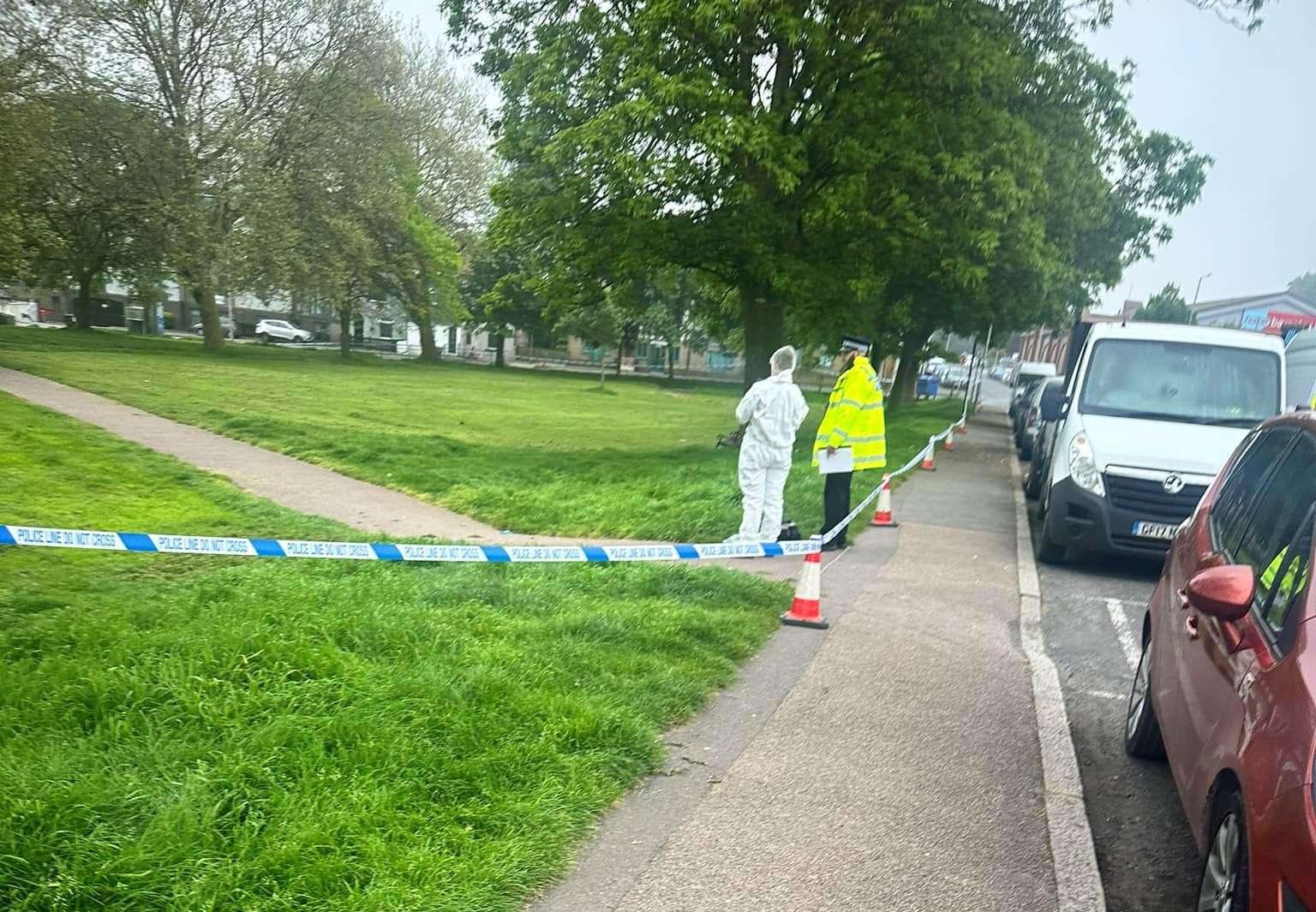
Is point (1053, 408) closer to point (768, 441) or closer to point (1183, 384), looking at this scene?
point (1183, 384)

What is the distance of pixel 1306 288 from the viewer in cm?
3441

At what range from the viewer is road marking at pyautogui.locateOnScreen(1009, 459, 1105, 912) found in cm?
333

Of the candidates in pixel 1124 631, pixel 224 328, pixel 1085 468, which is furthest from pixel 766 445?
pixel 224 328

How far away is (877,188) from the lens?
14.9m

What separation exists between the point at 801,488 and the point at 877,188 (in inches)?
219

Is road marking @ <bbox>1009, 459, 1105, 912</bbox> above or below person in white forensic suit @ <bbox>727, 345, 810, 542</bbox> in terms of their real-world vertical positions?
below

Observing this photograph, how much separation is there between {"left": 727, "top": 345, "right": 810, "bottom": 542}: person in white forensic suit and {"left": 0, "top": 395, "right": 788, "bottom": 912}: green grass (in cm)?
134

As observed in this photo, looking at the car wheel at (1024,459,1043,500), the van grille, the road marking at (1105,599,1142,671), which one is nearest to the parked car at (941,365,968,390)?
the car wheel at (1024,459,1043,500)

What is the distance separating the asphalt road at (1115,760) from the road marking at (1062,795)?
8cm

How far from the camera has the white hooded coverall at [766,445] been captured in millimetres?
8172

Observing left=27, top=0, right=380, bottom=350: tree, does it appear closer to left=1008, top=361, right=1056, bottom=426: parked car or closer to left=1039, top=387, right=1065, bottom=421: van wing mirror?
left=1039, top=387, right=1065, bottom=421: van wing mirror

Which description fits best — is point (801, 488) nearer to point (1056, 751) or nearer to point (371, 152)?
point (1056, 751)

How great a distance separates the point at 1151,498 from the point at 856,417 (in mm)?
2688

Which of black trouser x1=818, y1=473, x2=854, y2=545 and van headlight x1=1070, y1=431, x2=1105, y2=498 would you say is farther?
black trouser x1=818, y1=473, x2=854, y2=545
